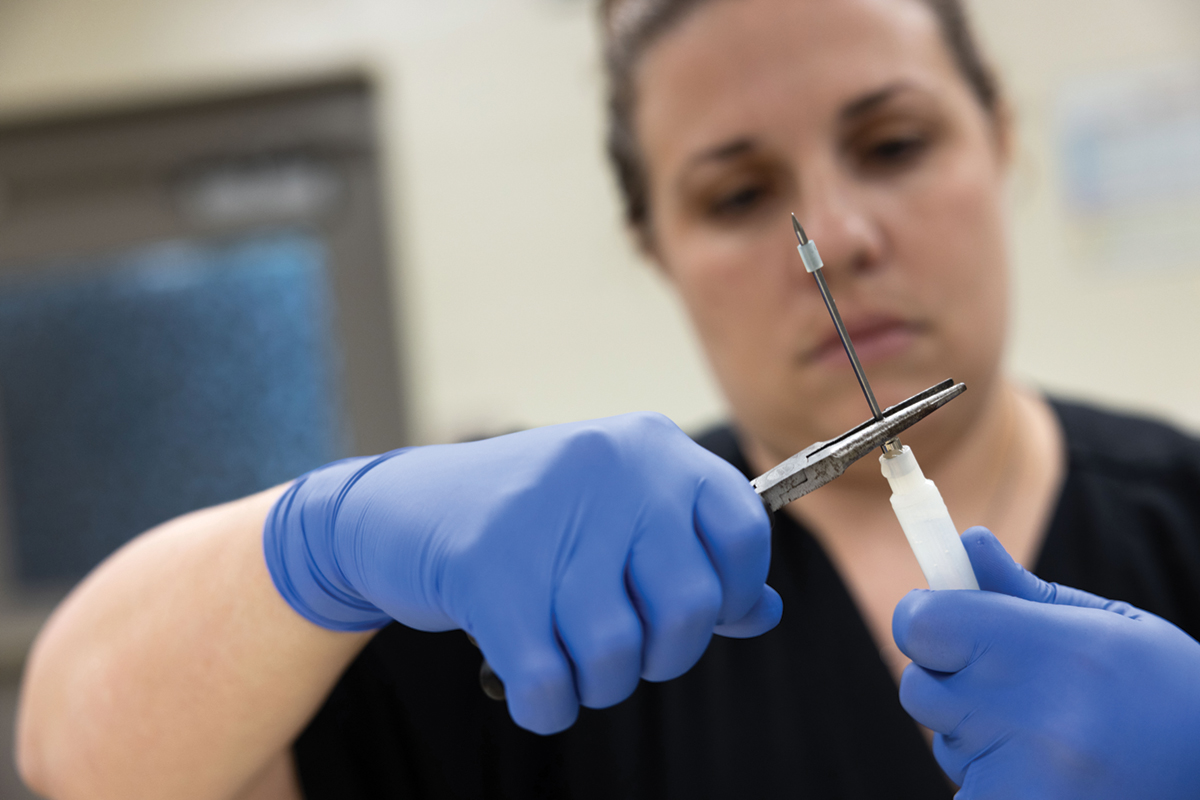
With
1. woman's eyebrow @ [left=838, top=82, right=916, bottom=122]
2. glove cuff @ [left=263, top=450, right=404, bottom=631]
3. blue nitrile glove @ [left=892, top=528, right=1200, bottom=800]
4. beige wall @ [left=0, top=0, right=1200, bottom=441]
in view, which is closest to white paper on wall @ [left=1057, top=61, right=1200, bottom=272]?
beige wall @ [left=0, top=0, right=1200, bottom=441]

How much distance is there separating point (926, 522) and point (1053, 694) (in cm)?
12

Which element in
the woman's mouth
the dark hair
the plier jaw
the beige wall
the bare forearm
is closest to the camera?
the plier jaw

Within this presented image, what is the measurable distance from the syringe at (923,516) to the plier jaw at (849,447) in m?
0.01

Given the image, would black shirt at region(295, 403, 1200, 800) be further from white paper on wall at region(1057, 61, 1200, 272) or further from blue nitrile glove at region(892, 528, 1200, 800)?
white paper on wall at region(1057, 61, 1200, 272)

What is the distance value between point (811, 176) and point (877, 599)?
0.40m

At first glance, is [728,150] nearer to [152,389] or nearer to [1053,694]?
[1053,694]

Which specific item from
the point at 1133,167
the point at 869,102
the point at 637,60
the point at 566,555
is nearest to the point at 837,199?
the point at 869,102

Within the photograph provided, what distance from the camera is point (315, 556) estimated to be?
0.48 m

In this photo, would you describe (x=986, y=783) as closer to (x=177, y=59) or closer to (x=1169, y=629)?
(x=1169, y=629)

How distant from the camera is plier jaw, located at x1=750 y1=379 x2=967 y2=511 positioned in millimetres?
390

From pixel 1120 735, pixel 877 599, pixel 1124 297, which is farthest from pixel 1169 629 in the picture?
pixel 1124 297

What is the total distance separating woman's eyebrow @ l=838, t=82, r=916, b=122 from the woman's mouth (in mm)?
177

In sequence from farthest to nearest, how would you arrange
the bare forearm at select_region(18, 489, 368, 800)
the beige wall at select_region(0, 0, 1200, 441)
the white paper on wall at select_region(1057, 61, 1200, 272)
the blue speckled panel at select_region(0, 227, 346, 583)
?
the blue speckled panel at select_region(0, 227, 346, 583) → the beige wall at select_region(0, 0, 1200, 441) → the white paper on wall at select_region(1057, 61, 1200, 272) → the bare forearm at select_region(18, 489, 368, 800)

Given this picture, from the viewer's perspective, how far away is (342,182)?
1.48m
